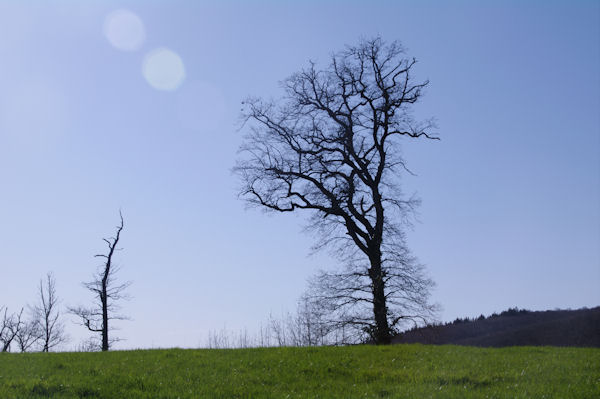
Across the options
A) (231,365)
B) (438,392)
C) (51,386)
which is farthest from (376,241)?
(51,386)

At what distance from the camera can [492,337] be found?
29.0 meters

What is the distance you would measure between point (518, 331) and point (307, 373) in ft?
68.2

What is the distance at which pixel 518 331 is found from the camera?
28.6 meters

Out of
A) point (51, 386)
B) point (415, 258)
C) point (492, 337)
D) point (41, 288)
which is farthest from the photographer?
point (41, 288)

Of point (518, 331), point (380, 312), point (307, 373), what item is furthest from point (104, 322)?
point (518, 331)

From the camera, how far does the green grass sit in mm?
10516

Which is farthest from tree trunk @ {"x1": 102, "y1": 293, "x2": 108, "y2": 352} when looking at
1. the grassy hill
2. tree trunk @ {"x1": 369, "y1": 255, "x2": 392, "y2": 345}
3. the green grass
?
the grassy hill

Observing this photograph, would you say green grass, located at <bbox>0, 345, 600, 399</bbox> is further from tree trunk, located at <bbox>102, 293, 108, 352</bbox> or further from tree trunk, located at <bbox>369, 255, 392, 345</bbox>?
tree trunk, located at <bbox>102, 293, 108, 352</bbox>

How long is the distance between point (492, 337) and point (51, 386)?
83.2ft

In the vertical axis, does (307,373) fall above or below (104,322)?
below

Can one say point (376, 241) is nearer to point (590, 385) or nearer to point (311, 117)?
point (311, 117)

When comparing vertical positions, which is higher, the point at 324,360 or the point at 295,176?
the point at 295,176

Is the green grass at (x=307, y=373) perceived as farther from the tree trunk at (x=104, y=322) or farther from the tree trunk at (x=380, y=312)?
the tree trunk at (x=104, y=322)

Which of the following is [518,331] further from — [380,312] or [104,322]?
[104,322]
